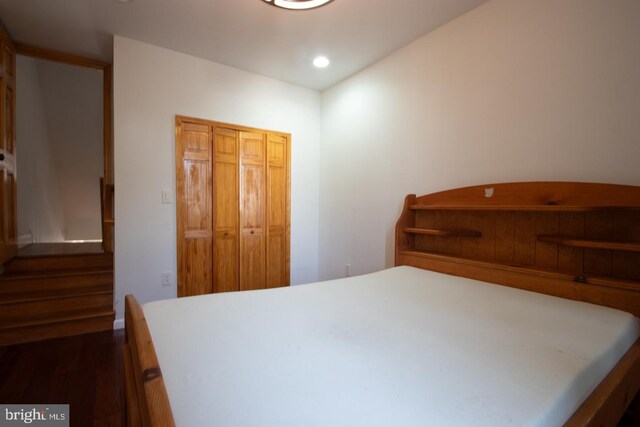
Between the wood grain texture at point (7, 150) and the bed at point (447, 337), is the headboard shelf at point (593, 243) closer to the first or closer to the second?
the bed at point (447, 337)

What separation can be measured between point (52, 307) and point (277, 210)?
2102 mm

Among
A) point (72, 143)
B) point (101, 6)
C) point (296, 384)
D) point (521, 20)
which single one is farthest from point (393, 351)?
point (72, 143)

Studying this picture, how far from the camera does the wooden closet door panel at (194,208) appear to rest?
2654mm

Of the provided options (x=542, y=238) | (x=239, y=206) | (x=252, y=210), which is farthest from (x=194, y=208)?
(x=542, y=238)

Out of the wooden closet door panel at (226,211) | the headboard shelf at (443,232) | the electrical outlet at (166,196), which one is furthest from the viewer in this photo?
the wooden closet door panel at (226,211)

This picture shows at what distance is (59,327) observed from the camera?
2279mm

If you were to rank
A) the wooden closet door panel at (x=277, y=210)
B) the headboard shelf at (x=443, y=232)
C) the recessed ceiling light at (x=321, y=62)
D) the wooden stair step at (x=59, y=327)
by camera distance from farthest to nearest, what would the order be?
the wooden closet door panel at (x=277, y=210) < the recessed ceiling light at (x=321, y=62) < the wooden stair step at (x=59, y=327) < the headboard shelf at (x=443, y=232)

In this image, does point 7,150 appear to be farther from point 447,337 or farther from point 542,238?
point 542,238

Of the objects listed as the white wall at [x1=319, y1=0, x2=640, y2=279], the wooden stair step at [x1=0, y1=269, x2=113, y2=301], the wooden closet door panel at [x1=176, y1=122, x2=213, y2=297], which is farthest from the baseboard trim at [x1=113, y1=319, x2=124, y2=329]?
the white wall at [x1=319, y1=0, x2=640, y2=279]

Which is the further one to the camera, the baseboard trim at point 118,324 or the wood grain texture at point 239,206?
the wood grain texture at point 239,206

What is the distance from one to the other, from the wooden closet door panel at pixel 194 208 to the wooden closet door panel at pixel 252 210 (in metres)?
0.33

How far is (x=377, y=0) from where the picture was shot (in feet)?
6.26

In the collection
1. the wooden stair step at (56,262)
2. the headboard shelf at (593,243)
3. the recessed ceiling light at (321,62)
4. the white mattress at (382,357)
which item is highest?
the recessed ceiling light at (321,62)

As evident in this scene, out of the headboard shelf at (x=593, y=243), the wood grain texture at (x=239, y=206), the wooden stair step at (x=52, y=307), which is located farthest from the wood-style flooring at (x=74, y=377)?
the wood grain texture at (x=239, y=206)
